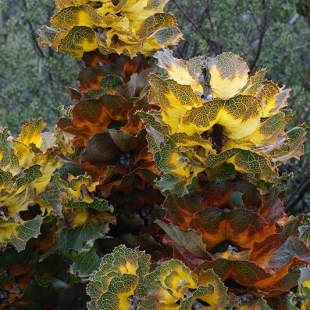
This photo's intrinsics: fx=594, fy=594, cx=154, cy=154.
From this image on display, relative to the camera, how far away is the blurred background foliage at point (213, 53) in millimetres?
2730

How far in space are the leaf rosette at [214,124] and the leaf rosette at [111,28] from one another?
253 millimetres

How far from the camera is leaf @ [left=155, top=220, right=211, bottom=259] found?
81cm

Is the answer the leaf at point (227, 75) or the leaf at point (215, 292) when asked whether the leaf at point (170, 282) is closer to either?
the leaf at point (215, 292)

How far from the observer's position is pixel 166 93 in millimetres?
820

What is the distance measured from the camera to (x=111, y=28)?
1.15m

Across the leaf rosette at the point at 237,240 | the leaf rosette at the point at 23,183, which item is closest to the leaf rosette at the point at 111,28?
the leaf rosette at the point at 23,183

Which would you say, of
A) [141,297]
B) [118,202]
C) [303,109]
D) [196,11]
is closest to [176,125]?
[141,297]

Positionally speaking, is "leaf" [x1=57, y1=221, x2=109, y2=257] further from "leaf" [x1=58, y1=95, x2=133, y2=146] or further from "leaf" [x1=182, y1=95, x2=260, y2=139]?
"leaf" [x1=182, y1=95, x2=260, y2=139]

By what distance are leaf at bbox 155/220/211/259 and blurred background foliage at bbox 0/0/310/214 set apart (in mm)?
1711

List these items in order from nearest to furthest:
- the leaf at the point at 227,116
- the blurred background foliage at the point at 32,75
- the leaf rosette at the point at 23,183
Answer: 1. the leaf at the point at 227,116
2. the leaf rosette at the point at 23,183
3. the blurred background foliage at the point at 32,75

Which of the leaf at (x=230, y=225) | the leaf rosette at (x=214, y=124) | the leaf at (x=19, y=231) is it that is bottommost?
the leaf at (x=19, y=231)

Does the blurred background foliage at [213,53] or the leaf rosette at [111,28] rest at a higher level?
the leaf rosette at [111,28]

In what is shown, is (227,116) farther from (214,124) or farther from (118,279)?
(118,279)

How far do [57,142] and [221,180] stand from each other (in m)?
0.51
